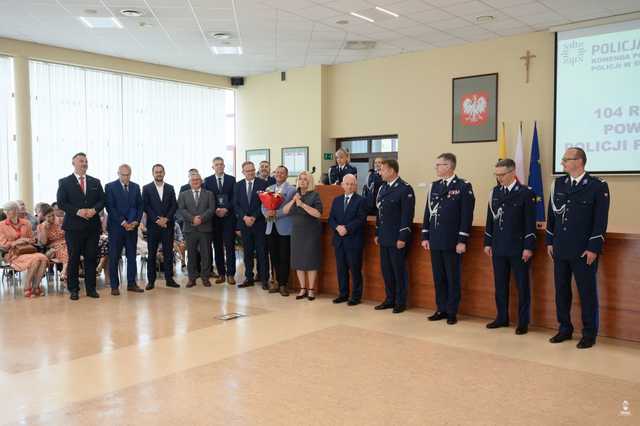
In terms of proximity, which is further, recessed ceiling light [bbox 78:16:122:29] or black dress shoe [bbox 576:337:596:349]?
recessed ceiling light [bbox 78:16:122:29]

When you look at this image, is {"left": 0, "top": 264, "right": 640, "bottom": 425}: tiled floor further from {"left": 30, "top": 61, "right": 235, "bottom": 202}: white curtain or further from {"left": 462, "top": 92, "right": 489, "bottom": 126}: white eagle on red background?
{"left": 30, "top": 61, "right": 235, "bottom": 202}: white curtain

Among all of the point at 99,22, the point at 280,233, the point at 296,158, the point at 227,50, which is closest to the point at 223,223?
the point at 280,233

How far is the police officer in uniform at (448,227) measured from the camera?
5234mm

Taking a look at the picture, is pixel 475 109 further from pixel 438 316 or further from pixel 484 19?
pixel 438 316

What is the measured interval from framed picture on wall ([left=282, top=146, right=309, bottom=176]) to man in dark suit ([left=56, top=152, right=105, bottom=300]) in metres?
5.14

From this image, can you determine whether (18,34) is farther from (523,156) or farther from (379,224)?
(523,156)

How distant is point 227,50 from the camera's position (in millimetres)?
9820

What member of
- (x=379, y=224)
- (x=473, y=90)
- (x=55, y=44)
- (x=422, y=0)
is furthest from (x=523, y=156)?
(x=55, y=44)

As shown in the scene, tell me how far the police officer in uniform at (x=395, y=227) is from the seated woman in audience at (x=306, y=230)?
0.81m

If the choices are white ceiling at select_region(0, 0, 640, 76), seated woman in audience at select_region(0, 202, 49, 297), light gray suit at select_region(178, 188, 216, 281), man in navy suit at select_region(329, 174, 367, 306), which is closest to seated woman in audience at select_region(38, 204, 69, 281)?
seated woman in audience at select_region(0, 202, 49, 297)

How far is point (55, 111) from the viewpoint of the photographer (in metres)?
9.78

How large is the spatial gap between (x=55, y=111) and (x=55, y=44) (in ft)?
3.61

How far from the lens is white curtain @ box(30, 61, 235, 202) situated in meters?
9.70

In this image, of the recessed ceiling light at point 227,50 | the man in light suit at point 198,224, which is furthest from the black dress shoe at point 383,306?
the recessed ceiling light at point 227,50
